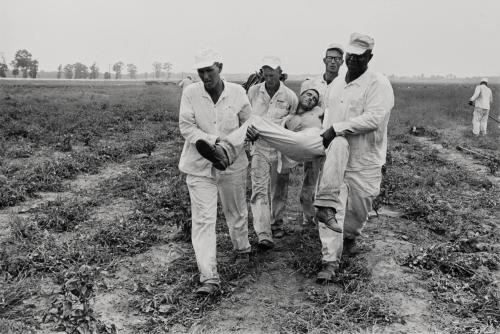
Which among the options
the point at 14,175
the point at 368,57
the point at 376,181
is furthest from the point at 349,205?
the point at 14,175

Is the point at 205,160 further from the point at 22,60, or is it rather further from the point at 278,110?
the point at 22,60

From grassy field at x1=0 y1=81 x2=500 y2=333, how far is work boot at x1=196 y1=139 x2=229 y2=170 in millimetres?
1080

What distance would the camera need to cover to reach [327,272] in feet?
13.8

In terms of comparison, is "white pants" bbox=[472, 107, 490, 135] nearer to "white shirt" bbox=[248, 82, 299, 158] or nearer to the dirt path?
the dirt path

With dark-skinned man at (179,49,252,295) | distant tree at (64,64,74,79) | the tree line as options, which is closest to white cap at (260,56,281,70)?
dark-skinned man at (179,49,252,295)

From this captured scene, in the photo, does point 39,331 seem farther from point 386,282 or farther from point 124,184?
point 124,184

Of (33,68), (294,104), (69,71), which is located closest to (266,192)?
(294,104)

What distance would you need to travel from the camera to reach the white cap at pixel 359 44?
4.11 m

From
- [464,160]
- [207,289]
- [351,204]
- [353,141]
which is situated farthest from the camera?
[464,160]

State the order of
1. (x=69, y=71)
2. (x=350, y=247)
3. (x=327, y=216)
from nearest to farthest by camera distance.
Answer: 1. (x=327, y=216)
2. (x=350, y=247)
3. (x=69, y=71)

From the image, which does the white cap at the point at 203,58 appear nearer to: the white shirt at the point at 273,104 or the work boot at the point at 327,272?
the white shirt at the point at 273,104

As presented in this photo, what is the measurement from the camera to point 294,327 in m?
3.52

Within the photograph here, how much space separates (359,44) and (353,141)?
0.88 metres

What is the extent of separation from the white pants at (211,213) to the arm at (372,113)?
110 cm
